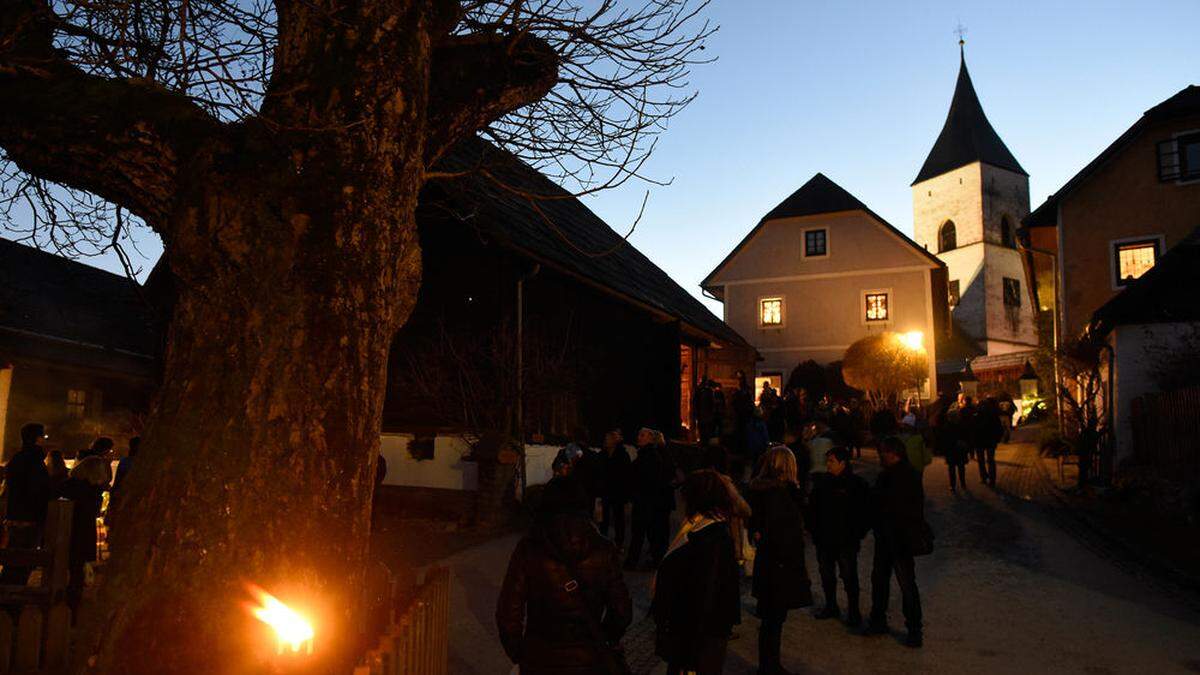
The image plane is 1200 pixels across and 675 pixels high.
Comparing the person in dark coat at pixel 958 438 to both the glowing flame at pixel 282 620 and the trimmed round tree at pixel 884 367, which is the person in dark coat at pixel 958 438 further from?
the glowing flame at pixel 282 620

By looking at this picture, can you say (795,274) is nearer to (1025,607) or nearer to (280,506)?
(1025,607)

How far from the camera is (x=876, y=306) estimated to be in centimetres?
3506

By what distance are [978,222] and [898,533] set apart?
55.4 m

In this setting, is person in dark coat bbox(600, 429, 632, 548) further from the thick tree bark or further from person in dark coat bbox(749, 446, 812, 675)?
the thick tree bark

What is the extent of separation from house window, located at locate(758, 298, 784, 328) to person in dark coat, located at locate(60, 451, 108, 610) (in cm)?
3104

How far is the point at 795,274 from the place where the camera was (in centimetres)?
3675

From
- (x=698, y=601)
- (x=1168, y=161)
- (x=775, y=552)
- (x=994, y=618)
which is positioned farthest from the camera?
(x=1168, y=161)

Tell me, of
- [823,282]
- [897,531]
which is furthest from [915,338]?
[897,531]

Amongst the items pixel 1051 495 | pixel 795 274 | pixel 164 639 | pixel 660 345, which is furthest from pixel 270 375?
pixel 795 274

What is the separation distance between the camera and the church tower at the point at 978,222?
181ft

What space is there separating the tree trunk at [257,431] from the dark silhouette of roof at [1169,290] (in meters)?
17.4

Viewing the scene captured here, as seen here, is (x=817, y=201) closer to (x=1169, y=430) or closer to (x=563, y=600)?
(x=1169, y=430)

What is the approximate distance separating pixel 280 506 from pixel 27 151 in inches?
92.3

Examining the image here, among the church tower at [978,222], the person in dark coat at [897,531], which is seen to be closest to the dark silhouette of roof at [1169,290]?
the person in dark coat at [897,531]
